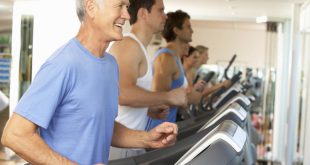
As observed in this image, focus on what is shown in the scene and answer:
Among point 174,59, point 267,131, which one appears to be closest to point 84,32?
point 174,59

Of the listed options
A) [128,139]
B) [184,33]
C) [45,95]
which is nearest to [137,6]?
[128,139]

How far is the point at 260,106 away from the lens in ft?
31.2

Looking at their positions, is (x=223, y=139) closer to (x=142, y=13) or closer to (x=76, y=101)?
(x=76, y=101)

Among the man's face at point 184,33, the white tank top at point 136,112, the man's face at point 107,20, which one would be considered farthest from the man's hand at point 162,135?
the man's face at point 184,33

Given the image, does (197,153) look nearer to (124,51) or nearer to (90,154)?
(90,154)

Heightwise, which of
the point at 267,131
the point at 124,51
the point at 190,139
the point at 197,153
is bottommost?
the point at 267,131

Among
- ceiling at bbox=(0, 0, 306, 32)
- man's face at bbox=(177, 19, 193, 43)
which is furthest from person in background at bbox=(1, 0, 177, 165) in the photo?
ceiling at bbox=(0, 0, 306, 32)

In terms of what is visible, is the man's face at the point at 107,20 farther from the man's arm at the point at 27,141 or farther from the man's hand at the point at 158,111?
the man's hand at the point at 158,111

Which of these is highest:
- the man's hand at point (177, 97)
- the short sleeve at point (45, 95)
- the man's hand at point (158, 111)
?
the short sleeve at point (45, 95)

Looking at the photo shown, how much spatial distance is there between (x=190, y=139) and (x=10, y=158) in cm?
332

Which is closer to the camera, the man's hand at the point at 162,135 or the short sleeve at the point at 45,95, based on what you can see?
the short sleeve at the point at 45,95

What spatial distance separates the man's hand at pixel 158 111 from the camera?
2.69 meters

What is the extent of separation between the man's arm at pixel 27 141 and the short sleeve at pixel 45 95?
0.07ft

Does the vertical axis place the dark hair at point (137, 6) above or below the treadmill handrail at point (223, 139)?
above
